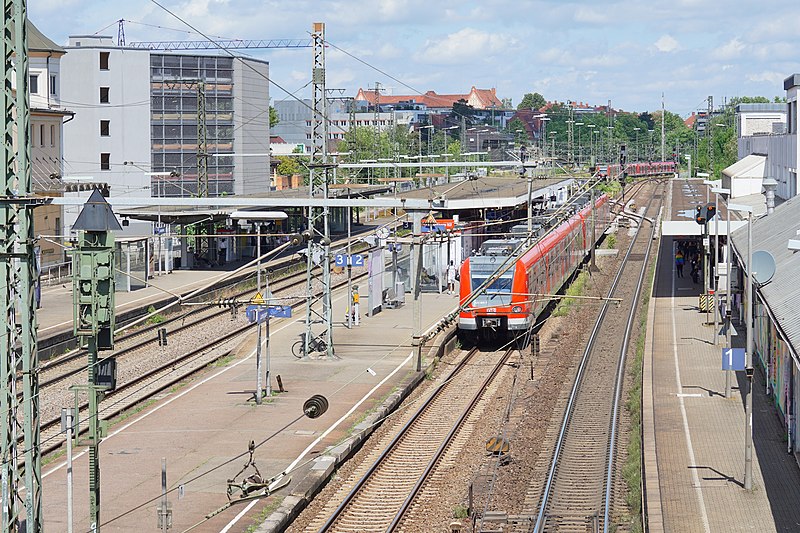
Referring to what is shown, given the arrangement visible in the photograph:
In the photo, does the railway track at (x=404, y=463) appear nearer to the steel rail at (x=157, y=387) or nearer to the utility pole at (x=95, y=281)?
the utility pole at (x=95, y=281)

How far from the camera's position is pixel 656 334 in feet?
110

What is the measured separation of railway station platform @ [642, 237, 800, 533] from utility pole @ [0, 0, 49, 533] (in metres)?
8.03

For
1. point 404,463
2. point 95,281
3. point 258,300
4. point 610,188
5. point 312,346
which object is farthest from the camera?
point 610,188

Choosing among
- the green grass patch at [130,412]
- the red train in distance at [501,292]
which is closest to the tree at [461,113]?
the red train in distance at [501,292]

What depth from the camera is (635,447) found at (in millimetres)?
20250

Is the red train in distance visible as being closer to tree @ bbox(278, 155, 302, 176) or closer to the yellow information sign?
the yellow information sign

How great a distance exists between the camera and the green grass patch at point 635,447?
1661 cm

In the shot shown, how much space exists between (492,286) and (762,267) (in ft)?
36.8

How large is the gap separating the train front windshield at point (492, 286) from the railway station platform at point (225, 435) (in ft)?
8.31

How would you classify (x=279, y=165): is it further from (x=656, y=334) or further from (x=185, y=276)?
(x=656, y=334)

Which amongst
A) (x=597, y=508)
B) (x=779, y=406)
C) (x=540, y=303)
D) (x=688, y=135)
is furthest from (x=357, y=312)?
(x=688, y=135)

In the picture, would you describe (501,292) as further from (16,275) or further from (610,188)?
(610,188)

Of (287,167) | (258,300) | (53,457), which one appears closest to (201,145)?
(258,300)

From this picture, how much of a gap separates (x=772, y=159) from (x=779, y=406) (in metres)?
34.9
